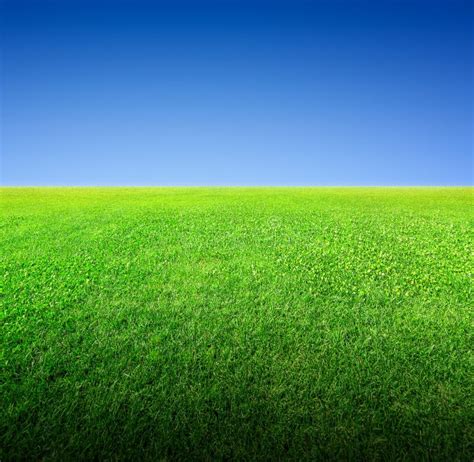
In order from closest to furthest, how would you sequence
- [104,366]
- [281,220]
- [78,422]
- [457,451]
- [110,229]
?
[457,451]
[78,422]
[104,366]
[110,229]
[281,220]

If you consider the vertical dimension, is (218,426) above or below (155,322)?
below

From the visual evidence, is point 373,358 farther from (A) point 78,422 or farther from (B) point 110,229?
(B) point 110,229

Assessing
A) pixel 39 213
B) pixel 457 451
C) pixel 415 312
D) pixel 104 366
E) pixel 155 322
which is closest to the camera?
pixel 457 451

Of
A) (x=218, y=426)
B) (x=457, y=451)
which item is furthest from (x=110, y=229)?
(x=457, y=451)

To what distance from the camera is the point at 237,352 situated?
25.3 ft

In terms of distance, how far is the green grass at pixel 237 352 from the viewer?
5758 millimetres

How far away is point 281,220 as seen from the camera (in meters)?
20.2

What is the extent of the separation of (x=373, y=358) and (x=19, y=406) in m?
6.85

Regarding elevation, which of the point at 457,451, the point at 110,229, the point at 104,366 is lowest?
the point at 457,451

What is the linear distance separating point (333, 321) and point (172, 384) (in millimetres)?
4296

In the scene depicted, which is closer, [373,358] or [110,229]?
[373,358]

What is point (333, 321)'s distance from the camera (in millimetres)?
8984

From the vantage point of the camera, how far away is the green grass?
576cm

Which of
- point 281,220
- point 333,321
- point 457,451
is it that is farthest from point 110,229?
point 457,451
